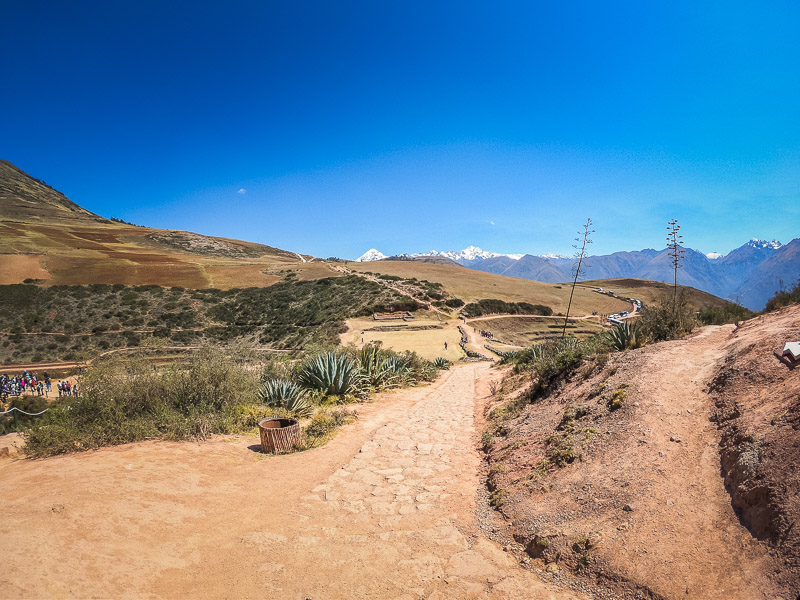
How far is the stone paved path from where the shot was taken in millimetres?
3195

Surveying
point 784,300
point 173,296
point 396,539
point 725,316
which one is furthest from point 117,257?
point 784,300

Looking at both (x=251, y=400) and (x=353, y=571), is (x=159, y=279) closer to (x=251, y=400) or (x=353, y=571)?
(x=251, y=400)

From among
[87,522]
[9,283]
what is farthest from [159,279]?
[87,522]

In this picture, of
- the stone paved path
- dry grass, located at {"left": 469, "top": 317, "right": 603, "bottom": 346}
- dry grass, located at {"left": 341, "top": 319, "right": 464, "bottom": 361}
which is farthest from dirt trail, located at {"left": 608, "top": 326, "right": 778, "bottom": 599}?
dry grass, located at {"left": 469, "top": 317, "right": 603, "bottom": 346}

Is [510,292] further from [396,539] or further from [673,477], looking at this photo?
[396,539]

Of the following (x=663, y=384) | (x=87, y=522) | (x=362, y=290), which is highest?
(x=362, y=290)

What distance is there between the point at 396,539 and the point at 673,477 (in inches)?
115

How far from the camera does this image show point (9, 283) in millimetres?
40719

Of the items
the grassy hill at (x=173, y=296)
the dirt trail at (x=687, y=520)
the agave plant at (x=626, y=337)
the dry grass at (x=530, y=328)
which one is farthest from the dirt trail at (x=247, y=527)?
the dry grass at (x=530, y=328)

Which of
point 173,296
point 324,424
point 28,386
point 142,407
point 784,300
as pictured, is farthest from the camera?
point 173,296

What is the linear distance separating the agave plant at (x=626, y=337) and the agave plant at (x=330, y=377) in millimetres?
6770

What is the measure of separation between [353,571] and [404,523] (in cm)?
99

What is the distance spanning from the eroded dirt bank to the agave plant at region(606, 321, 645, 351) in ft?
5.78

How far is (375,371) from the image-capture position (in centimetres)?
1219
